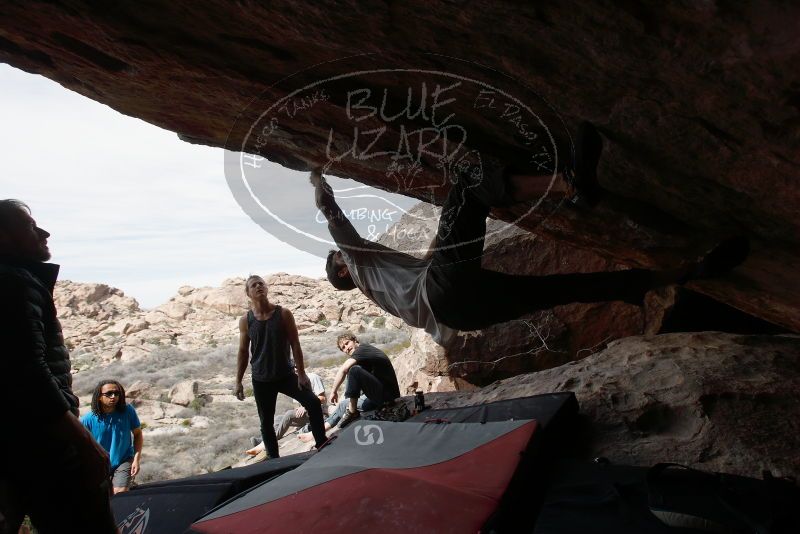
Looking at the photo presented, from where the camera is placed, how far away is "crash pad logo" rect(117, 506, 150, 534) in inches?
133

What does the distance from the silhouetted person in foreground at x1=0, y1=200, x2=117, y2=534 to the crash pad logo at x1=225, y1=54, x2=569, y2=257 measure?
1.07 metres

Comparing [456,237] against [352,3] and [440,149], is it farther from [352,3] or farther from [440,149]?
[352,3]

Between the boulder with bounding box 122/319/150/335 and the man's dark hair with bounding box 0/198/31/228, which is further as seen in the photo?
the boulder with bounding box 122/319/150/335

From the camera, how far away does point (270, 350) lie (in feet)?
17.0

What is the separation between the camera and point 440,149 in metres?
3.61

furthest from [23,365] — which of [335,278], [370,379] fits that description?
[370,379]

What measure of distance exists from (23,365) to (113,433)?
414 cm

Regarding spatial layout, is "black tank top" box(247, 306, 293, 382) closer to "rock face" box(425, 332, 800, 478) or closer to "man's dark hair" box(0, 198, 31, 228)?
"rock face" box(425, 332, 800, 478)

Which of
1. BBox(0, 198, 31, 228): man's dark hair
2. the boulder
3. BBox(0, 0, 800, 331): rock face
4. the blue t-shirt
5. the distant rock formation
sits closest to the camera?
BBox(0, 0, 800, 331): rock face

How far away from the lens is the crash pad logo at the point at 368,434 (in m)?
3.65

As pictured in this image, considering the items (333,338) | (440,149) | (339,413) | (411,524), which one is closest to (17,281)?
(411,524)

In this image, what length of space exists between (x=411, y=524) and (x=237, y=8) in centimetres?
263

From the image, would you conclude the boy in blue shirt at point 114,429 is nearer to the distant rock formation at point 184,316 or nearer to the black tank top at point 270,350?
the black tank top at point 270,350

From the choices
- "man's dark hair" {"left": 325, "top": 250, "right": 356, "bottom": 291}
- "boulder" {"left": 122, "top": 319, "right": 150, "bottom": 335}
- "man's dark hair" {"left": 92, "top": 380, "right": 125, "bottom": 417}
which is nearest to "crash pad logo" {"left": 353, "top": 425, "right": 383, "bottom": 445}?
"man's dark hair" {"left": 325, "top": 250, "right": 356, "bottom": 291}
